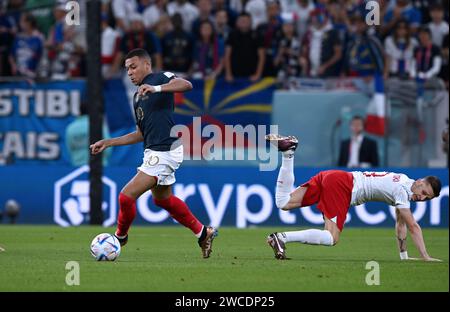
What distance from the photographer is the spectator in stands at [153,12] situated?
945 inches

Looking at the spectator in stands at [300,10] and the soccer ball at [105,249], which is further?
the spectator in stands at [300,10]

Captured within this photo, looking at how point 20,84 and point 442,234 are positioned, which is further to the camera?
point 20,84

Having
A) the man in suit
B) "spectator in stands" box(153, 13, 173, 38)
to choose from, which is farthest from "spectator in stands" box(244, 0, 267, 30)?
the man in suit

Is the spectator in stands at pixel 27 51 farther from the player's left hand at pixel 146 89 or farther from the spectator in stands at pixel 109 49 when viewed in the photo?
the player's left hand at pixel 146 89

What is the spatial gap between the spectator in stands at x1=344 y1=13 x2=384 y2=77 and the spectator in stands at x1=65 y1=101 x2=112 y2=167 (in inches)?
201

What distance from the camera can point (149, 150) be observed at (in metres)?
12.7

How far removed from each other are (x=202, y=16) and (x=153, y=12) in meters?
1.62

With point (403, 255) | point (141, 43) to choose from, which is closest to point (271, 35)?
point (141, 43)

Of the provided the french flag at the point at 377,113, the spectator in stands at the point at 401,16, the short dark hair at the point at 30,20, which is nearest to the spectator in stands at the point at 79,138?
the short dark hair at the point at 30,20

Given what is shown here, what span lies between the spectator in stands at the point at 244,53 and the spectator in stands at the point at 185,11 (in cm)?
159

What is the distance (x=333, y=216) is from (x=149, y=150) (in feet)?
7.58

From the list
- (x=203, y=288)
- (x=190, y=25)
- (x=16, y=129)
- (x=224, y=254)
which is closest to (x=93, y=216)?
(x=16, y=129)

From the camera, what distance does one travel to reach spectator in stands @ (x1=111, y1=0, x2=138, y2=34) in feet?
78.7
